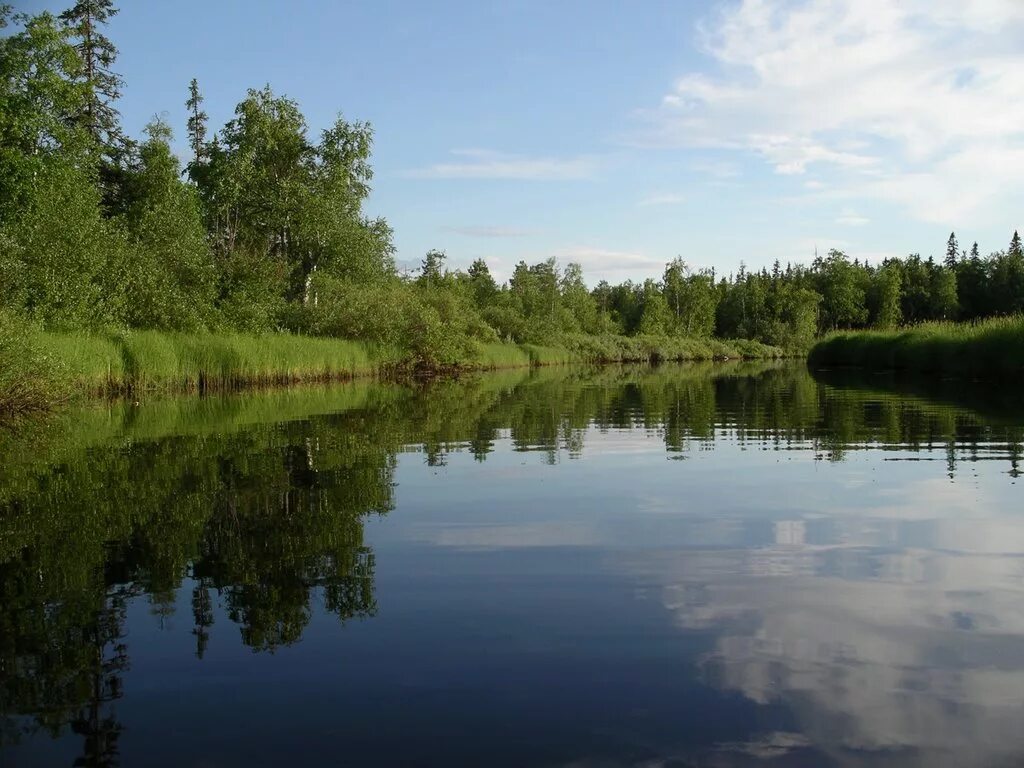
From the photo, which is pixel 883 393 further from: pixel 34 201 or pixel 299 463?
pixel 34 201

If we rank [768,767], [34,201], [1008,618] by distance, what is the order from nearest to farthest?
[768,767], [1008,618], [34,201]

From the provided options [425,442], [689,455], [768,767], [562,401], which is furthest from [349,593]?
[562,401]

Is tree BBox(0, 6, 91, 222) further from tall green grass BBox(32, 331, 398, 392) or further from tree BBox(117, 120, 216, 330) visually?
tall green grass BBox(32, 331, 398, 392)

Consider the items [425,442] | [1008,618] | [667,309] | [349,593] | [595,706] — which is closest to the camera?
[595,706]

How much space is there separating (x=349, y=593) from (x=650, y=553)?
247 centimetres

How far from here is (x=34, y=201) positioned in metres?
30.0

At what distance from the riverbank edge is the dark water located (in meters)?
7.62

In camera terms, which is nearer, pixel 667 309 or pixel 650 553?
pixel 650 553

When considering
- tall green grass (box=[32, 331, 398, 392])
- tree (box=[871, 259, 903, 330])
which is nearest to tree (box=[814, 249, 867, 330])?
tree (box=[871, 259, 903, 330])

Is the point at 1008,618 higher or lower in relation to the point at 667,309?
lower

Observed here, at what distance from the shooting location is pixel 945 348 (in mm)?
36688

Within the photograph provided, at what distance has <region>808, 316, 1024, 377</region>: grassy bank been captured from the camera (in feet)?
103

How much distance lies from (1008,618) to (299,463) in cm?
920

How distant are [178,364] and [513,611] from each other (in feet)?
80.5
